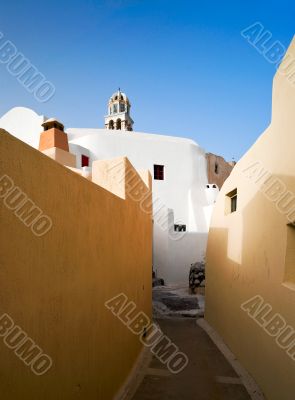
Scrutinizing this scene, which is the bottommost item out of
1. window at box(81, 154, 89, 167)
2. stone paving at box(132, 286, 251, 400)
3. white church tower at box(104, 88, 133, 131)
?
stone paving at box(132, 286, 251, 400)

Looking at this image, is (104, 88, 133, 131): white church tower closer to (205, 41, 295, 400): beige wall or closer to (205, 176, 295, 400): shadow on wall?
(205, 41, 295, 400): beige wall

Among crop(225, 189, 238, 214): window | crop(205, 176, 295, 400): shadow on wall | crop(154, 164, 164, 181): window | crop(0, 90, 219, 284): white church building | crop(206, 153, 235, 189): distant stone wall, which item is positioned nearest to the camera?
crop(205, 176, 295, 400): shadow on wall

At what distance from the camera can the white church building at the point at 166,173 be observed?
19.1m

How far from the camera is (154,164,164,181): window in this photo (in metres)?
22.2

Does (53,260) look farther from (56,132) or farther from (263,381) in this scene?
(56,132)

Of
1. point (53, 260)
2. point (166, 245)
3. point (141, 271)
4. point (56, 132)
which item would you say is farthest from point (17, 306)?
point (166, 245)

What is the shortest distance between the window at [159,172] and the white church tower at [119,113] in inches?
447

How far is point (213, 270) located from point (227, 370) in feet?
13.1

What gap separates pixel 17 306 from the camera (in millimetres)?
2260

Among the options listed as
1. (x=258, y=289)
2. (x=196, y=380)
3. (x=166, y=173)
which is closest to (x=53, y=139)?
(x=258, y=289)

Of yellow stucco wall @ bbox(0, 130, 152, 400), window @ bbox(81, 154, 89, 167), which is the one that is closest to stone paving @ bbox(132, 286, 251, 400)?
yellow stucco wall @ bbox(0, 130, 152, 400)

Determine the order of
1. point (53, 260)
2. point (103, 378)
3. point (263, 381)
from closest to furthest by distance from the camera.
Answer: point (53, 260), point (103, 378), point (263, 381)

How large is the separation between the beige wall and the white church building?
9.84 m

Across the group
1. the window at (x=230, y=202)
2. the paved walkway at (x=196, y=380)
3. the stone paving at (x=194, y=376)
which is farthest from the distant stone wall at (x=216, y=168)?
the paved walkway at (x=196, y=380)
